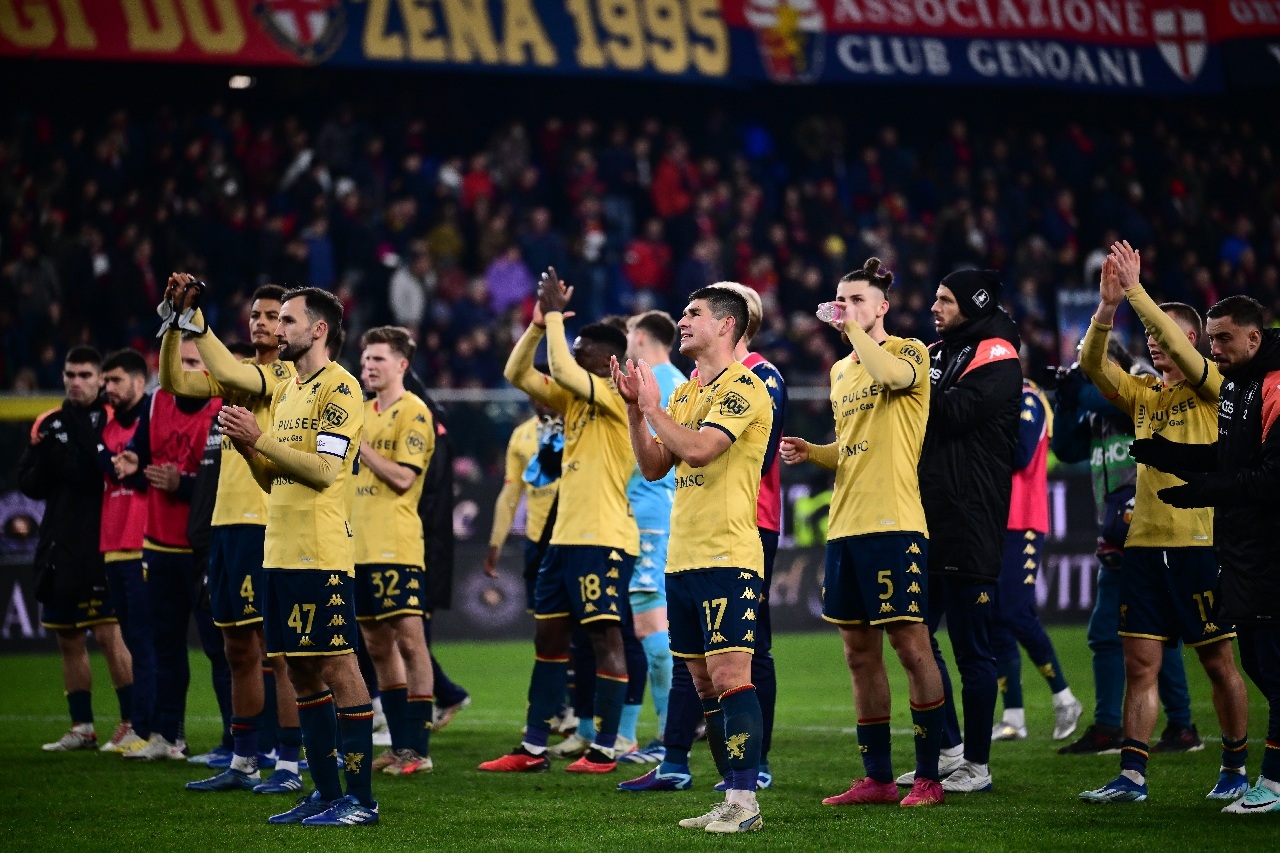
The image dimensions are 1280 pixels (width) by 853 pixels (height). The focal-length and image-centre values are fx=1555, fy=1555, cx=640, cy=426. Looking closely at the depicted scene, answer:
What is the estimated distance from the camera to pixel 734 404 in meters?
6.90

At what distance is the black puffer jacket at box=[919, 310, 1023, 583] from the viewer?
7.81 metres

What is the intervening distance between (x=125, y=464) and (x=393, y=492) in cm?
183

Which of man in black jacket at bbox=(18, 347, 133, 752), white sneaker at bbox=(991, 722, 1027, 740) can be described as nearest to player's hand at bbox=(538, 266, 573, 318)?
man in black jacket at bbox=(18, 347, 133, 752)

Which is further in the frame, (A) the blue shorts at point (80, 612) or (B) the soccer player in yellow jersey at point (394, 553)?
(A) the blue shorts at point (80, 612)

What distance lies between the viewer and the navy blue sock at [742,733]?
265 inches

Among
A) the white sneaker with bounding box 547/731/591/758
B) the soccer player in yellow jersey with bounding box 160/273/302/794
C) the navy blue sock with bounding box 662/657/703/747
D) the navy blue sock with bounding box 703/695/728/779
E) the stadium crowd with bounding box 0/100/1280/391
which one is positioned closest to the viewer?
the navy blue sock with bounding box 703/695/728/779

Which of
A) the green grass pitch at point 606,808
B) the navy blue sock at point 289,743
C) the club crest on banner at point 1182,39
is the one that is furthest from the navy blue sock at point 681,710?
the club crest on banner at point 1182,39

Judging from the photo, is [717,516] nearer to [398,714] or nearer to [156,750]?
[398,714]

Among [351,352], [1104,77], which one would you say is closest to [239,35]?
[351,352]

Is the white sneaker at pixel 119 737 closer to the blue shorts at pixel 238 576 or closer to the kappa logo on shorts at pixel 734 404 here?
the blue shorts at pixel 238 576

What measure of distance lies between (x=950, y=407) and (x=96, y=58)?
51.8ft

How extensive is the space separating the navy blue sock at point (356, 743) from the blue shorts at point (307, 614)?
293 mm

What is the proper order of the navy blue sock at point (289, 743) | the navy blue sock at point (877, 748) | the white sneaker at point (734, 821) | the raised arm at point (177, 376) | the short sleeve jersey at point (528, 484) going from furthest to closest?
the short sleeve jersey at point (528, 484) → the navy blue sock at point (289, 743) → the navy blue sock at point (877, 748) → the raised arm at point (177, 376) → the white sneaker at point (734, 821)

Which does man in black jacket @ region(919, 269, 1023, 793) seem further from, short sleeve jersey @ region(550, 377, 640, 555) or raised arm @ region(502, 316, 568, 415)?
raised arm @ region(502, 316, 568, 415)
